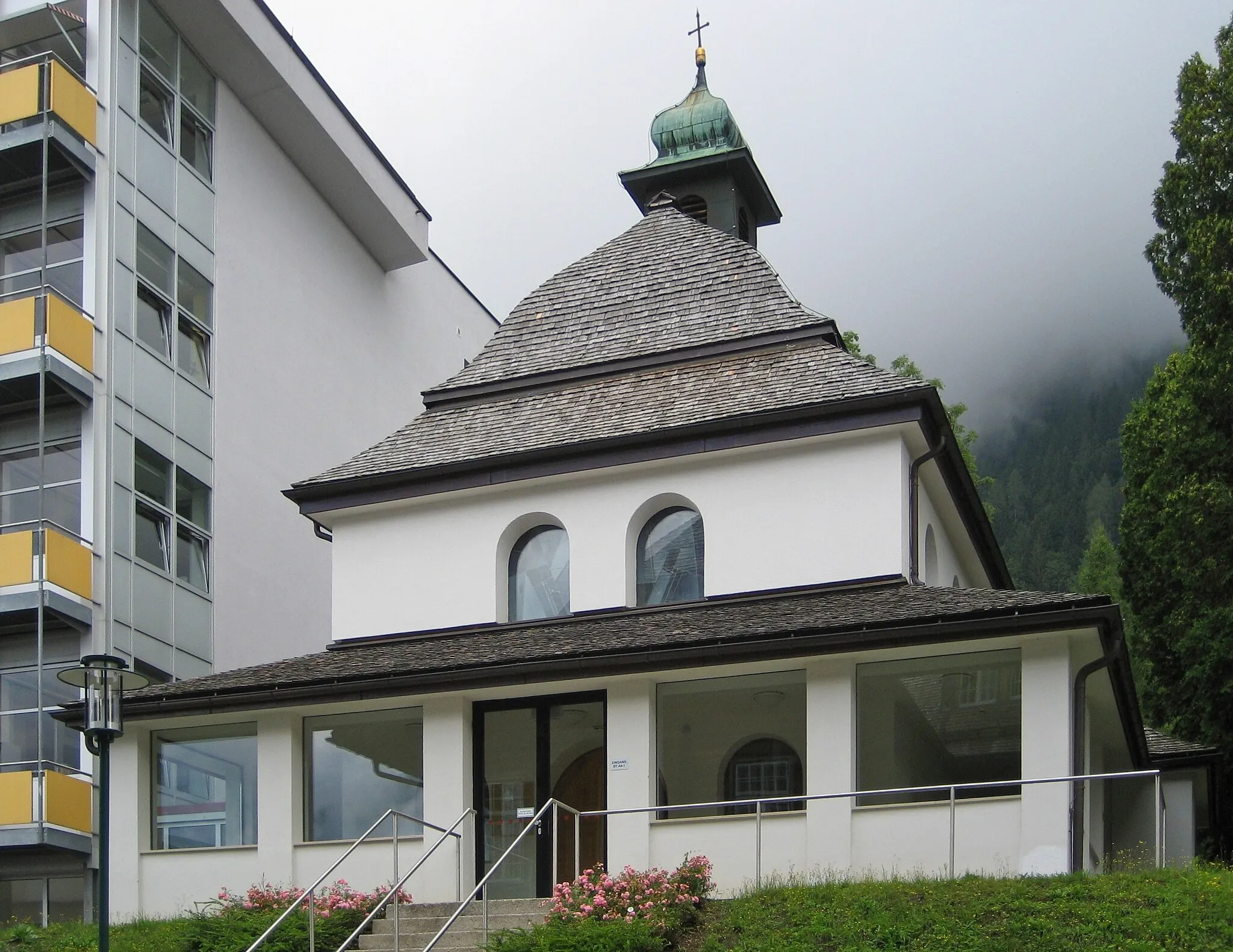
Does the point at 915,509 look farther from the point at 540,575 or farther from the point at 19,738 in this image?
the point at 19,738

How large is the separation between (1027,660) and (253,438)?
18.4 meters

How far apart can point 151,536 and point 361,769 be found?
9.87 meters

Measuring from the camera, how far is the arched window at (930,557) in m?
23.8

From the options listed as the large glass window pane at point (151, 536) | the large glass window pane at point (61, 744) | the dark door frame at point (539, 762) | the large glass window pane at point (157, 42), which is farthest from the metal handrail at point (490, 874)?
the large glass window pane at point (157, 42)

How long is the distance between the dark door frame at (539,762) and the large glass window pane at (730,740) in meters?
0.79

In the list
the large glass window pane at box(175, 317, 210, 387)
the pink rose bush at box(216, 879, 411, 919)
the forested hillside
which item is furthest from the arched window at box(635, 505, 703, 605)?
the forested hillside

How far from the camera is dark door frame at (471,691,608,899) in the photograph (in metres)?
20.6

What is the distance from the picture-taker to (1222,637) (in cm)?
3206

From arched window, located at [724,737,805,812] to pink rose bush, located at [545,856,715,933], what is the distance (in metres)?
2.37

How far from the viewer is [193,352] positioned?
105ft

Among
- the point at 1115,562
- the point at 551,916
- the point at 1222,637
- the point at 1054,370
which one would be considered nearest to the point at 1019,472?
the point at 1054,370

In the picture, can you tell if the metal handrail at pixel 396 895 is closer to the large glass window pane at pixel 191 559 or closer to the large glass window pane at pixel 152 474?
the large glass window pane at pixel 191 559

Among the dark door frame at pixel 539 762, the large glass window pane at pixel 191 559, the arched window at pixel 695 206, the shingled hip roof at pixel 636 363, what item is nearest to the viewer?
the dark door frame at pixel 539 762

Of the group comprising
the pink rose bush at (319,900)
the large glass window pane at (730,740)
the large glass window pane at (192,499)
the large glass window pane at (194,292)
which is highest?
the large glass window pane at (194,292)
